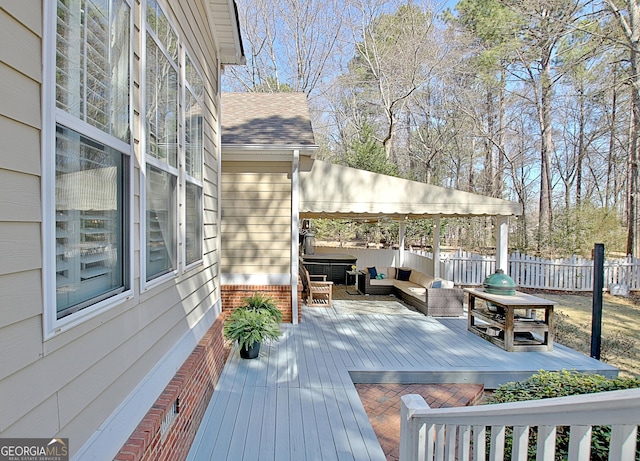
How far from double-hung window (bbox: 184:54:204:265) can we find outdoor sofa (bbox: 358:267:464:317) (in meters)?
5.41

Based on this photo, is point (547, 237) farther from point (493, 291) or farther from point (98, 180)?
point (98, 180)

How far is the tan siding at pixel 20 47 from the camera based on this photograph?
1192 mm

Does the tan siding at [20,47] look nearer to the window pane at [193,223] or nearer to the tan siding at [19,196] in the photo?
the tan siding at [19,196]

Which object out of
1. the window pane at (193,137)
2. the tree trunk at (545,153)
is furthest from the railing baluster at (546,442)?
the tree trunk at (545,153)

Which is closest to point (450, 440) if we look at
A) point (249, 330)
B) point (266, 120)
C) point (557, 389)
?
point (557, 389)

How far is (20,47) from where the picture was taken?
1.26 metres

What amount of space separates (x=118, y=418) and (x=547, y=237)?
52.5 ft

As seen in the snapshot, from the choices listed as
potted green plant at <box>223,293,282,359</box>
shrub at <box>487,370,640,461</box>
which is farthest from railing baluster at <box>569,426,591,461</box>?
potted green plant at <box>223,293,282,359</box>

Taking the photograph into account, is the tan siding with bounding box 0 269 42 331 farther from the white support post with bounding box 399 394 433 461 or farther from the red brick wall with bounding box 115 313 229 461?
the white support post with bounding box 399 394 433 461

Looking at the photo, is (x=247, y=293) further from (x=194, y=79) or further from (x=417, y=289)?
(x=417, y=289)

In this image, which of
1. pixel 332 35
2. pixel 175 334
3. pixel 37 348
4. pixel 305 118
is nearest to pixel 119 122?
pixel 37 348

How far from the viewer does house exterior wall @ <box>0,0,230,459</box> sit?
3.95 feet

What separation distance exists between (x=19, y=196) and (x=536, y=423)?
186cm

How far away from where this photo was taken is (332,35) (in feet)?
56.9
